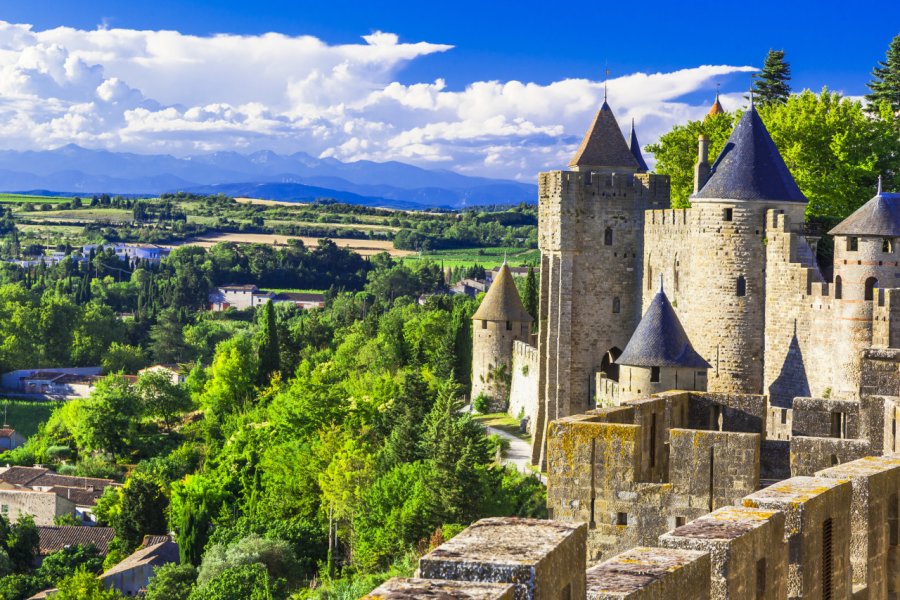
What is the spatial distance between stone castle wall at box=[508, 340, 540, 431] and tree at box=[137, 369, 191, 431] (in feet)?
139

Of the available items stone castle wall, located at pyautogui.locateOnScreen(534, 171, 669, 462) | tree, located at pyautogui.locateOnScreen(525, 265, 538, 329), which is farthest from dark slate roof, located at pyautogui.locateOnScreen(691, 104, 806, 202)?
tree, located at pyautogui.locateOnScreen(525, 265, 538, 329)

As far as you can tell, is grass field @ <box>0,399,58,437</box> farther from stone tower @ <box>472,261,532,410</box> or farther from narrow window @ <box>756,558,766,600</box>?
narrow window @ <box>756,558,766,600</box>

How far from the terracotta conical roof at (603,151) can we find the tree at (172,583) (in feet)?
65.5

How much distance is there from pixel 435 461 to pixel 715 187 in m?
11.1

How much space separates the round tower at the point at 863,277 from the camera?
30.1 m

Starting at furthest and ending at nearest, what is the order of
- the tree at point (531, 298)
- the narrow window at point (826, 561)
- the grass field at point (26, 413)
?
the grass field at point (26, 413)
the tree at point (531, 298)
the narrow window at point (826, 561)

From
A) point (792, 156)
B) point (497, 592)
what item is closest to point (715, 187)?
point (792, 156)

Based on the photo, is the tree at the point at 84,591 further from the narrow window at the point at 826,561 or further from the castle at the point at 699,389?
the narrow window at the point at 826,561

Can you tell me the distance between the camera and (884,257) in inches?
1192

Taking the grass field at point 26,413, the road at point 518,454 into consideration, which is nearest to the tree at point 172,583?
the road at point 518,454

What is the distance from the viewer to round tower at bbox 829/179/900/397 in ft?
98.8

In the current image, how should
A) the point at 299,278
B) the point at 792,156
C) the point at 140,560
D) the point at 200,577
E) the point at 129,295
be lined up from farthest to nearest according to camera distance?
the point at 299,278, the point at 129,295, the point at 140,560, the point at 200,577, the point at 792,156

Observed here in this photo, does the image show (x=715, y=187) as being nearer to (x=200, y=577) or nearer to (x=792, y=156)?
(x=792, y=156)

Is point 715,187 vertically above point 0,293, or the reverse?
point 715,187
